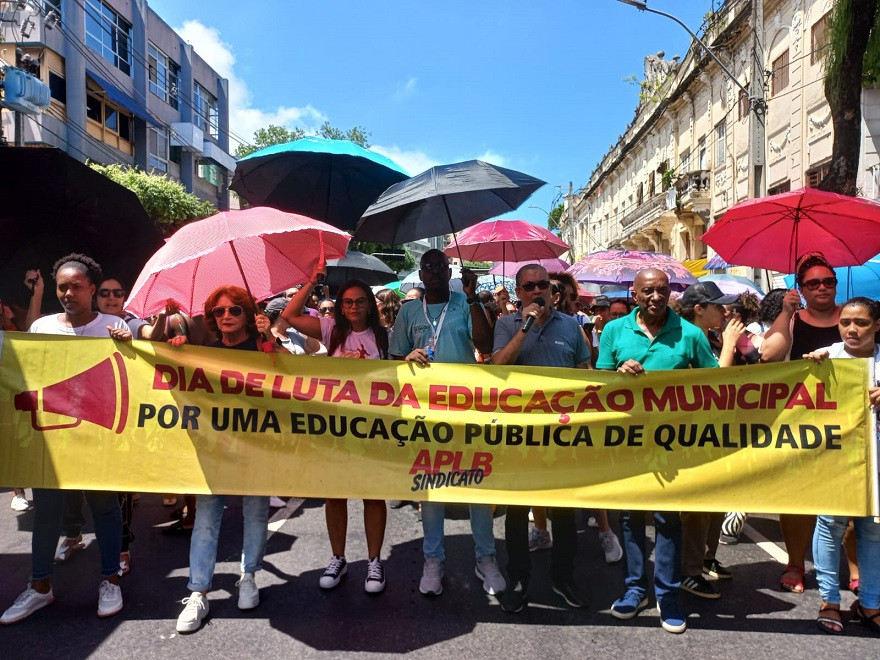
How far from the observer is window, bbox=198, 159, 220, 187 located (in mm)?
34469

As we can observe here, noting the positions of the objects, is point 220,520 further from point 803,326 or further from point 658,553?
point 803,326

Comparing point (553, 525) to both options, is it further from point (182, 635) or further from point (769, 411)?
point (182, 635)

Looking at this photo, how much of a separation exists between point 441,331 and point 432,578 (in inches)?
58.8

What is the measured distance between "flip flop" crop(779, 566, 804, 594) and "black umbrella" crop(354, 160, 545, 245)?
2.94 m

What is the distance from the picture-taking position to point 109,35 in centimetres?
2575

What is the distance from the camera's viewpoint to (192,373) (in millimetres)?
3766

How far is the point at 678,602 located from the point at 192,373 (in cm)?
301

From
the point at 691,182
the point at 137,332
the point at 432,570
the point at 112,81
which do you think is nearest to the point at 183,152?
the point at 112,81

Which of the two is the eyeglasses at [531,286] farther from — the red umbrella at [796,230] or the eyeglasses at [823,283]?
the red umbrella at [796,230]

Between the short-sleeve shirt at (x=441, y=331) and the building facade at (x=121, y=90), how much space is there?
16.1 metres

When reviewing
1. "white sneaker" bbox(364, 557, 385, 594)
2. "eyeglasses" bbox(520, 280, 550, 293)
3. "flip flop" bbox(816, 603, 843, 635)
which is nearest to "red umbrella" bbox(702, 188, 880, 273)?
"eyeglasses" bbox(520, 280, 550, 293)

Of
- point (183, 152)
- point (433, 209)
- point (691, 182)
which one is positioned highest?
point (183, 152)

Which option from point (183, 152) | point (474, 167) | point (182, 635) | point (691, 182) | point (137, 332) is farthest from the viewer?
point (183, 152)

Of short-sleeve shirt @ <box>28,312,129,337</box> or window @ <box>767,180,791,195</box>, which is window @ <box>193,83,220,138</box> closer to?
window @ <box>767,180,791,195</box>
